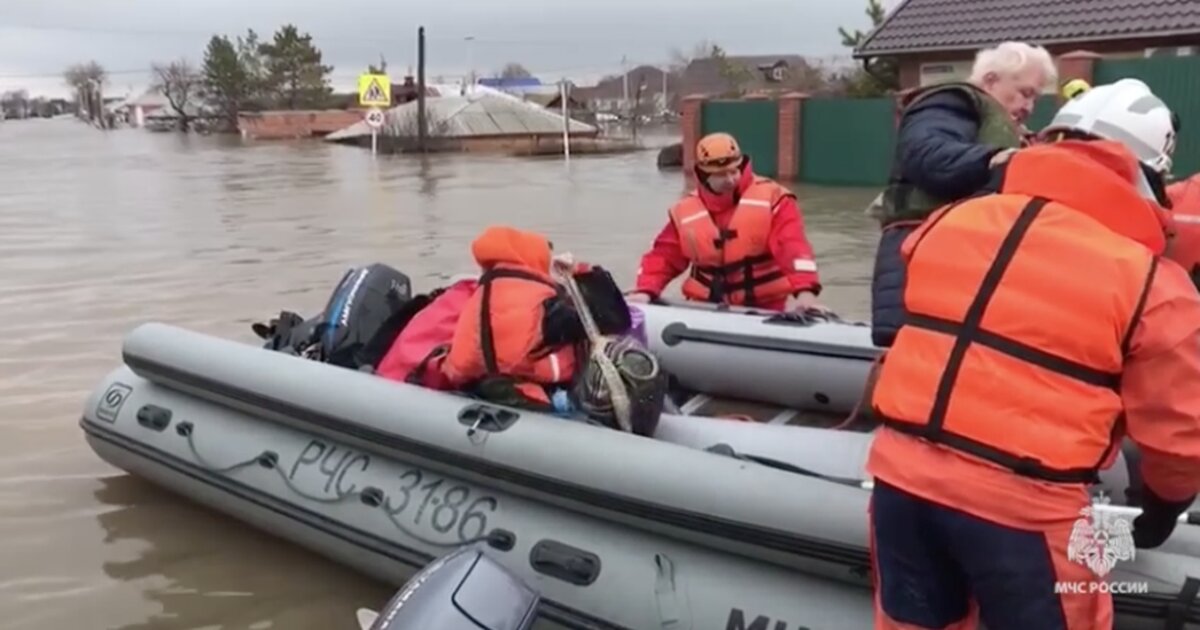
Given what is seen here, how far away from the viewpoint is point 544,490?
9.84 ft

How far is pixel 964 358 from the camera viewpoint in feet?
5.77

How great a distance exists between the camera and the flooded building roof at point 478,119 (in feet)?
97.2

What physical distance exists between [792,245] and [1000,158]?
76.6 inches

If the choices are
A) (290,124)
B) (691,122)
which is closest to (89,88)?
(290,124)

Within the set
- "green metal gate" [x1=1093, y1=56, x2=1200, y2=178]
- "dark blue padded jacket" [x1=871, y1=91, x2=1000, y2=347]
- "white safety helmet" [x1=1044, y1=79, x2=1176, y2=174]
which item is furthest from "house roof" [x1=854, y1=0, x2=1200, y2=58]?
"white safety helmet" [x1=1044, y1=79, x2=1176, y2=174]

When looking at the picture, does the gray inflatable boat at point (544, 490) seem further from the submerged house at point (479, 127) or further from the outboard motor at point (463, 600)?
the submerged house at point (479, 127)

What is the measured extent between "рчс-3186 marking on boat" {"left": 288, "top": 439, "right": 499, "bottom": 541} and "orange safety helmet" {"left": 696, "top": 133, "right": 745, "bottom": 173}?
153 cm

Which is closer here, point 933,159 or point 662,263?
point 933,159

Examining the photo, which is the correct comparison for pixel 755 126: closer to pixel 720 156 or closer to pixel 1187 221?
pixel 720 156

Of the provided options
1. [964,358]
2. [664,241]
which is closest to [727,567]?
[964,358]

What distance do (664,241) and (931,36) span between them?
1115 cm

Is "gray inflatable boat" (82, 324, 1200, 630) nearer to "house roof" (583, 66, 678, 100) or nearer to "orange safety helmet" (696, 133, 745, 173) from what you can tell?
"orange safety helmet" (696, 133, 745, 173)

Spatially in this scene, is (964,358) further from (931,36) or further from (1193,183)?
(931,36)

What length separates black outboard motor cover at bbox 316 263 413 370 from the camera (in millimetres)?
3900
